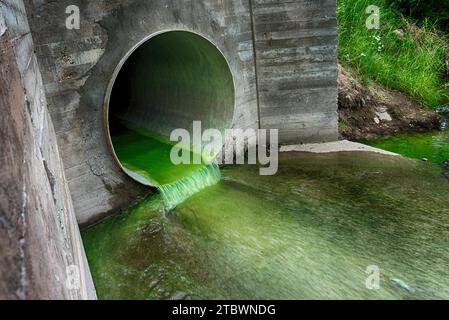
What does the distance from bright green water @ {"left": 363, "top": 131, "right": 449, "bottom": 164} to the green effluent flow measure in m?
3.48

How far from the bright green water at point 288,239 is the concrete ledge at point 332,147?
2.74 ft

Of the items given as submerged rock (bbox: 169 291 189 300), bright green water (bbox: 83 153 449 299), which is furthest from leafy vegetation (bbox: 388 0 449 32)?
submerged rock (bbox: 169 291 189 300)

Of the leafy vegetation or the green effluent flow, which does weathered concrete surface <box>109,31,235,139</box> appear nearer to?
the green effluent flow

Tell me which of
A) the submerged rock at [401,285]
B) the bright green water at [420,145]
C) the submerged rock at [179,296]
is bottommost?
the submerged rock at [401,285]

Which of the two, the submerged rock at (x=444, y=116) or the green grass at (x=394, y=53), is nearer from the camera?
the submerged rock at (x=444, y=116)

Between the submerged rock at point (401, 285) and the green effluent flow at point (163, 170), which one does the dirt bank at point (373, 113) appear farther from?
the submerged rock at point (401, 285)

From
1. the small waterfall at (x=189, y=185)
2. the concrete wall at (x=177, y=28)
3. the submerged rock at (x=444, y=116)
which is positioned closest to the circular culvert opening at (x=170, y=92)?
the concrete wall at (x=177, y=28)

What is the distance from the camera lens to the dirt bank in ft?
28.1

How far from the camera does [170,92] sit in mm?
8383

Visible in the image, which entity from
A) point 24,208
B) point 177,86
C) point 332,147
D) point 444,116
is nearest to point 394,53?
point 444,116

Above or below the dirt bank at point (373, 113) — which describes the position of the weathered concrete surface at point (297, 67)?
above

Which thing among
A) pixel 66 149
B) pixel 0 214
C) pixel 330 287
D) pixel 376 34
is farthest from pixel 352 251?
pixel 376 34

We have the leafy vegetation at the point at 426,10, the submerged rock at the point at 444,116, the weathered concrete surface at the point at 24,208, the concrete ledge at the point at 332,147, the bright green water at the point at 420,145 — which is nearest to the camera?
the weathered concrete surface at the point at 24,208

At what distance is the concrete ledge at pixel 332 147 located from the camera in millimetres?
7719
